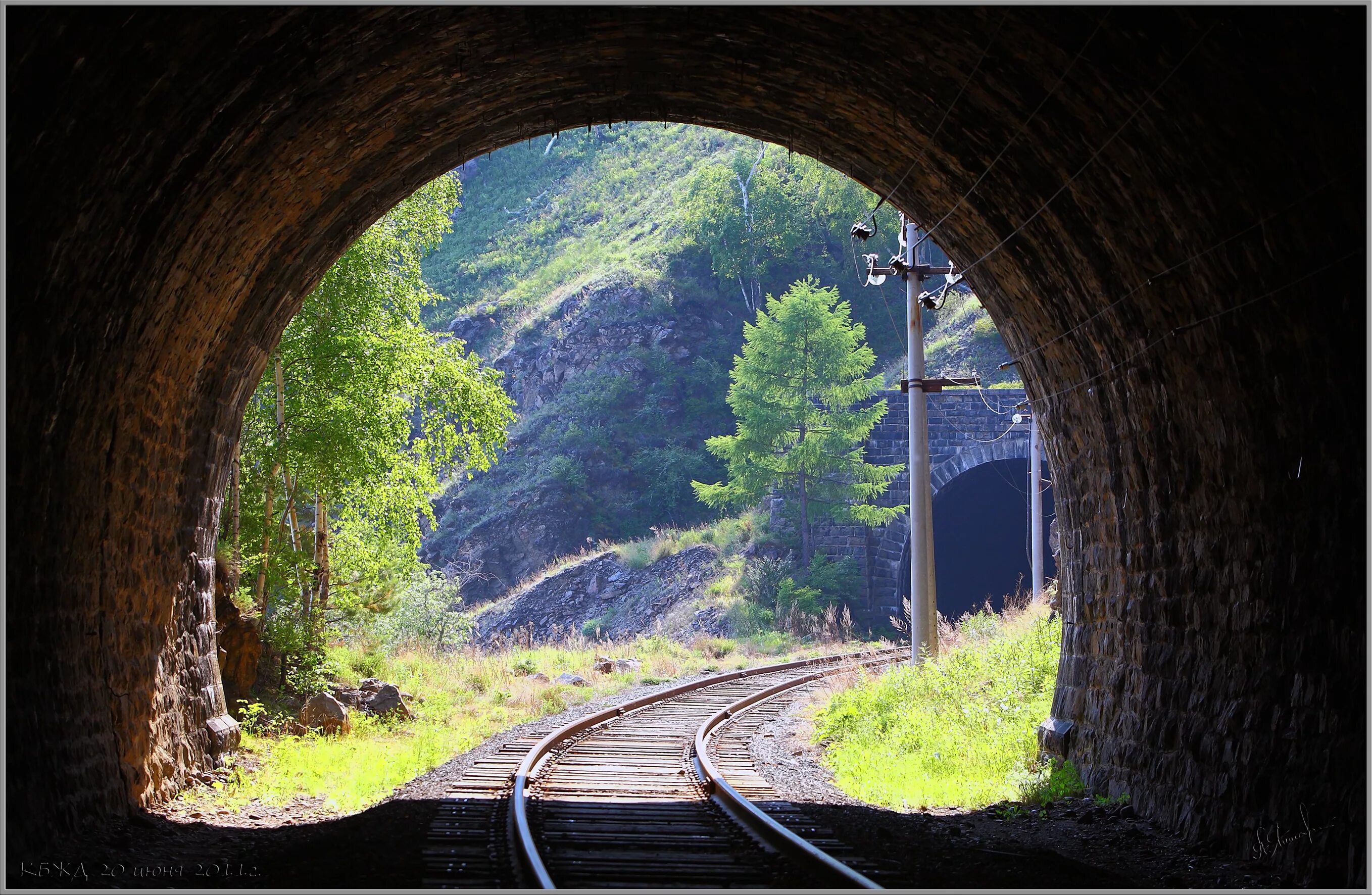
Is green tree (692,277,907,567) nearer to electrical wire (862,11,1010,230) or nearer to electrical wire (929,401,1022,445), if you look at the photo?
electrical wire (929,401,1022,445)

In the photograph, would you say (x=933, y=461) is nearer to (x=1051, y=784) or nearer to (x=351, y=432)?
(x=351, y=432)

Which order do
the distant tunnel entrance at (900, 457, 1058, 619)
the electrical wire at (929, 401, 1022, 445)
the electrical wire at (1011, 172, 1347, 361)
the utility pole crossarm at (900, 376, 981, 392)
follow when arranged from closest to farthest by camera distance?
the electrical wire at (1011, 172, 1347, 361) → the utility pole crossarm at (900, 376, 981, 392) → the electrical wire at (929, 401, 1022, 445) → the distant tunnel entrance at (900, 457, 1058, 619)

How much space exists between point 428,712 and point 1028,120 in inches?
433

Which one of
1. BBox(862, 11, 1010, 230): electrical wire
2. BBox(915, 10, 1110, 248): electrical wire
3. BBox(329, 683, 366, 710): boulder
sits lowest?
BBox(329, 683, 366, 710): boulder

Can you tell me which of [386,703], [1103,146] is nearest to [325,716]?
[386,703]

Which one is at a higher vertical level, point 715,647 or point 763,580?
point 763,580

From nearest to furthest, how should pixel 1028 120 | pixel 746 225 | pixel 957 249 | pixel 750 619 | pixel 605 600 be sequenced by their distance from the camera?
pixel 1028 120 < pixel 957 249 < pixel 750 619 < pixel 605 600 < pixel 746 225

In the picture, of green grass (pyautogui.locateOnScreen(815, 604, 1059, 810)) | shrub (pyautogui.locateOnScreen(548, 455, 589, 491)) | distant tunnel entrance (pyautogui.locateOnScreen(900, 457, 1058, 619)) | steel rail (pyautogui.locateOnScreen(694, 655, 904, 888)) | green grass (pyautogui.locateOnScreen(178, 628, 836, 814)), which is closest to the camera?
steel rail (pyautogui.locateOnScreen(694, 655, 904, 888))

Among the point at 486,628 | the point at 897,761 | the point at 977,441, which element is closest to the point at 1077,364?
the point at 897,761

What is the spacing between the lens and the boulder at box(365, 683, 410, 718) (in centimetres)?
1517

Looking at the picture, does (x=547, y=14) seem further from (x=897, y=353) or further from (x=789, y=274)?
(x=789, y=274)
